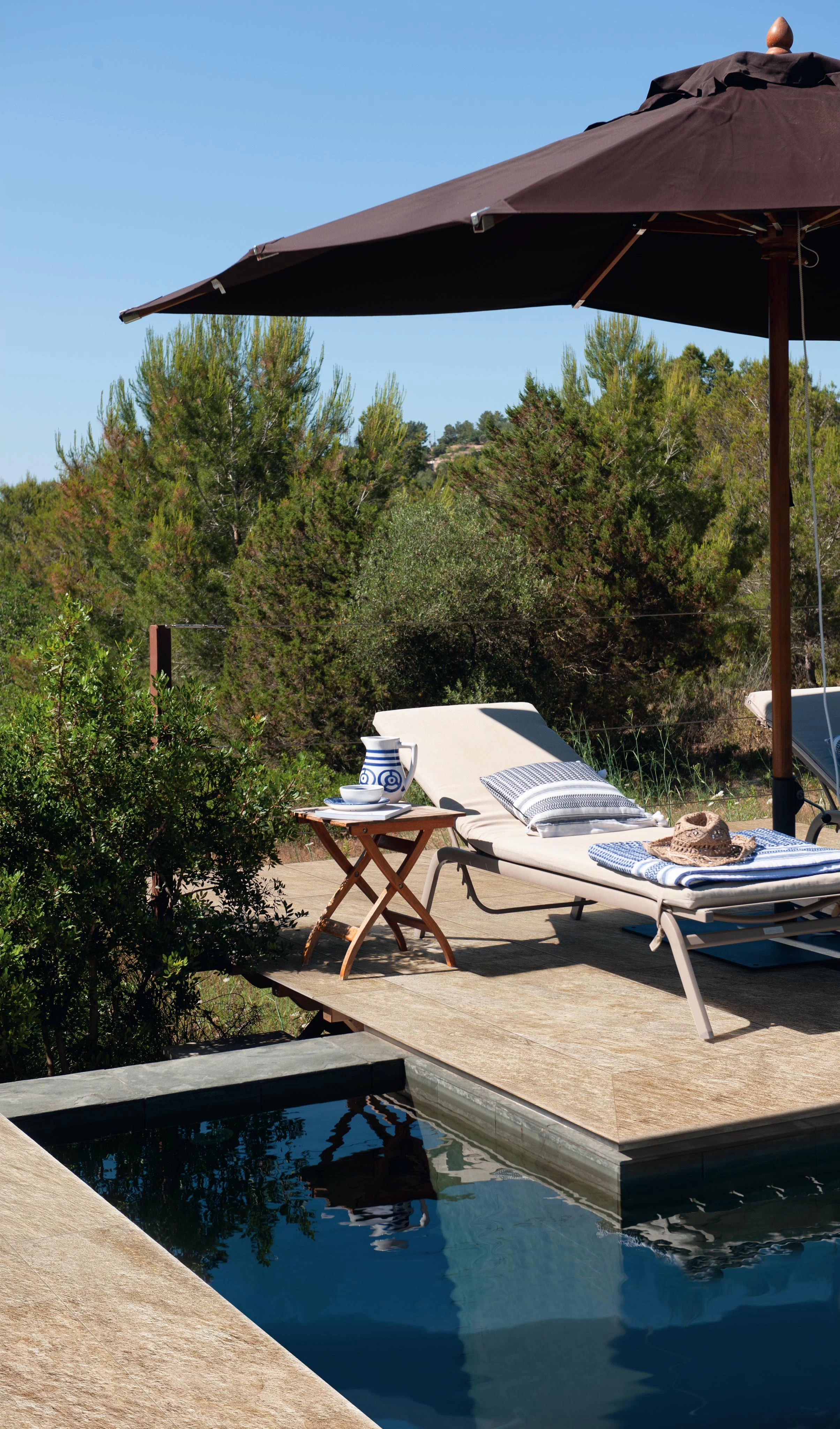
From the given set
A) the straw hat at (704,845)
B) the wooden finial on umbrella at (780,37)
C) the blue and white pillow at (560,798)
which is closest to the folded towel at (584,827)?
the blue and white pillow at (560,798)

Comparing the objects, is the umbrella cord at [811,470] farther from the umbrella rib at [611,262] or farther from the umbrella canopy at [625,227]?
the umbrella rib at [611,262]

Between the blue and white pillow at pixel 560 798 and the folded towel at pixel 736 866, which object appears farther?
the blue and white pillow at pixel 560 798

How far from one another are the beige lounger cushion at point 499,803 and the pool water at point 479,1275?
89 centimetres

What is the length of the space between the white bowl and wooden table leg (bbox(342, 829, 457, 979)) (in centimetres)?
15

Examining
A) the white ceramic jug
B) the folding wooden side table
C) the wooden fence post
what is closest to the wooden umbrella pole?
the folding wooden side table

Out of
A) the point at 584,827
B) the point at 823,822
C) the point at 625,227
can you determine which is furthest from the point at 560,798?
the point at 625,227

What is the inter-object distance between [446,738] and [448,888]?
2.64ft

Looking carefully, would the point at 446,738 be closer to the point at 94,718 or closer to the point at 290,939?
the point at 290,939

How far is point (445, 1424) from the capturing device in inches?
76.6

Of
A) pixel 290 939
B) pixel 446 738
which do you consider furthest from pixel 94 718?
pixel 446 738

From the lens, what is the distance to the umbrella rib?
4266 mm

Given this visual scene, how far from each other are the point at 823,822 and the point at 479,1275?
2.59 meters

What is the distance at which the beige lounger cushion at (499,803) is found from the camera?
340 centimetres

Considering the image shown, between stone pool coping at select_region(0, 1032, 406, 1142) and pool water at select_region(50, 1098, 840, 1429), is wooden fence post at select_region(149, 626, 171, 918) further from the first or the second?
pool water at select_region(50, 1098, 840, 1429)
